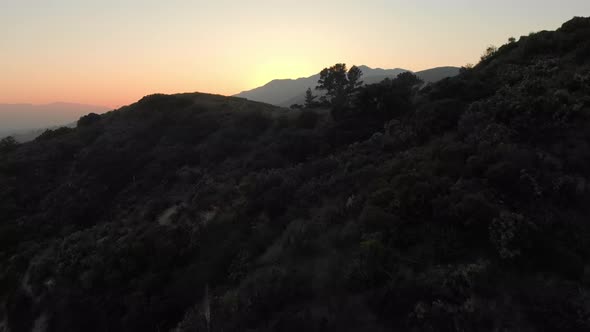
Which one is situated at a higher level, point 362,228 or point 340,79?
point 340,79

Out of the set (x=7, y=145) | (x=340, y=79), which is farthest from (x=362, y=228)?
(x=340, y=79)

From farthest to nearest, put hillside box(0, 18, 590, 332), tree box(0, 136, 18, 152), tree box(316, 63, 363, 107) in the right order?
1. tree box(316, 63, 363, 107)
2. tree box(0, 136, 18, 152)
3. hillside box(0, 18, 590, 332)

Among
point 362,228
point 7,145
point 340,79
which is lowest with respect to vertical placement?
point 362,228

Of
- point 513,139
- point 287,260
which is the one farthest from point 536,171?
point 287,260

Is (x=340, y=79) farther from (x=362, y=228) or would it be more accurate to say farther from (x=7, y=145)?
(x=362, y=228)

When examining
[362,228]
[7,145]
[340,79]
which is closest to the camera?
[362,228]

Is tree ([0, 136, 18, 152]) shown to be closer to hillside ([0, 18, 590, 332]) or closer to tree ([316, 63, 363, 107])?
hillside ([0, 18, 590, 332])

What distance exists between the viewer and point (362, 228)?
8.98 m

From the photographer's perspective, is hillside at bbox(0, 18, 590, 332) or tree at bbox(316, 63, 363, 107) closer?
hillside at bbox(0, 18, 590, 332)

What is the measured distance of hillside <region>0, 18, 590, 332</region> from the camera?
6.59 metres

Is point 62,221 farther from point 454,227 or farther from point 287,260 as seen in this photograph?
point 454,227

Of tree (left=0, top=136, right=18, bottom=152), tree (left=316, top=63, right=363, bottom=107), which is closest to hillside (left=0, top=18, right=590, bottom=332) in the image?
tree (left=0, top=136, right=18, bottom=152)

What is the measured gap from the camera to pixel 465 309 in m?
5.97

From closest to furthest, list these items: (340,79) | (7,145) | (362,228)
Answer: (362,228) → (7,145) → (340,79)
